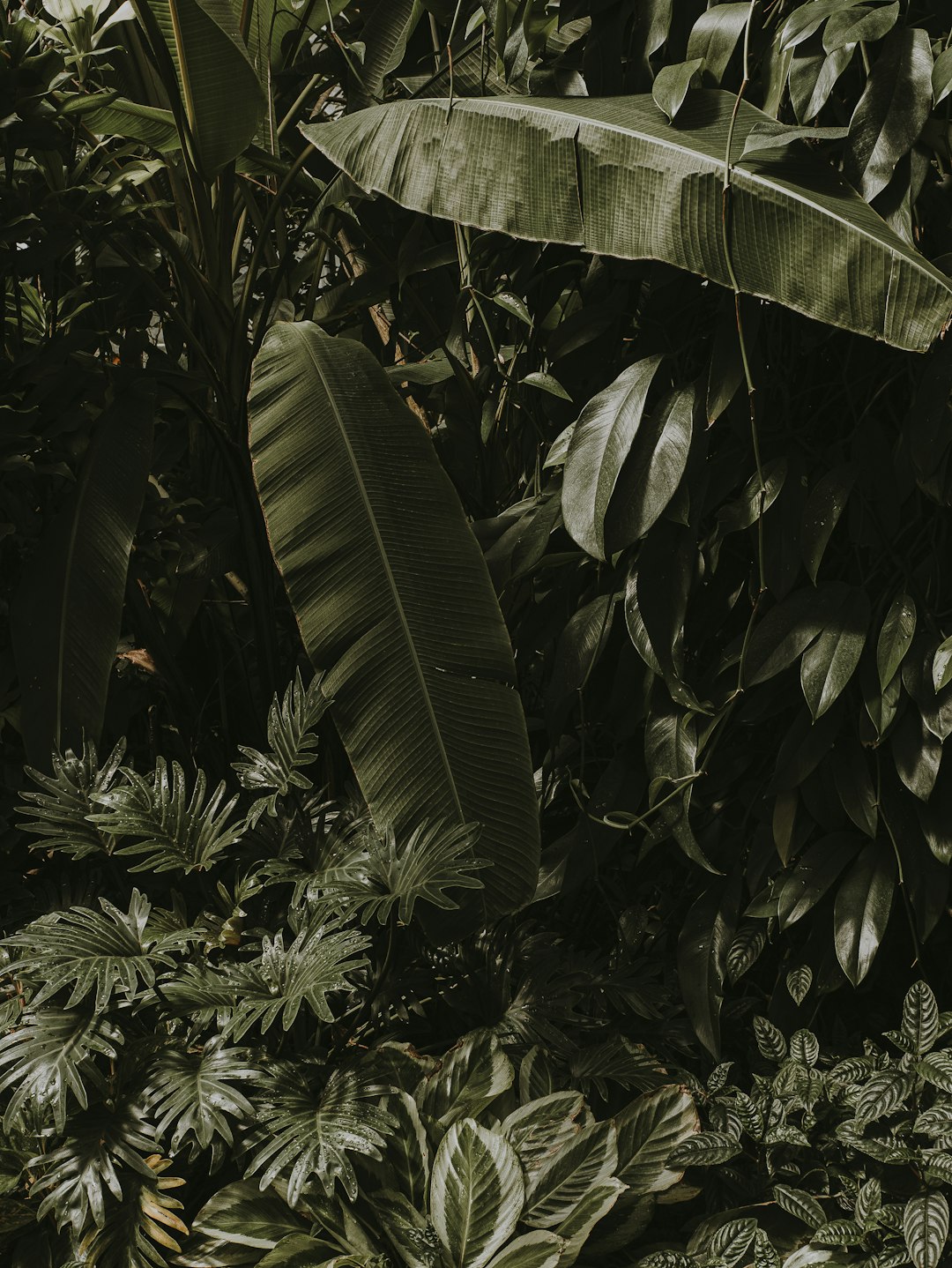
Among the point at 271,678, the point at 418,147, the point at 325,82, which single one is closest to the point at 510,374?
the point at 418,147

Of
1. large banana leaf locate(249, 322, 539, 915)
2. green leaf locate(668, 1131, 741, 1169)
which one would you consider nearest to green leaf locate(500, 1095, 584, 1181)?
green leaf locate(668, 1131, 741, 1169)

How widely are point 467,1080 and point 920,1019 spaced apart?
0.56 m

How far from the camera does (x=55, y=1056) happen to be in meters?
1.14

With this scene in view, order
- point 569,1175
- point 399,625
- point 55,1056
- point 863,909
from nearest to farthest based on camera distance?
point 55,1056
point 569,1175
point 399,625
point 863,909

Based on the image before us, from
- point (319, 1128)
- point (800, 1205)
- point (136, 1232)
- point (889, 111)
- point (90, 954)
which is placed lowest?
point (800, 1205)

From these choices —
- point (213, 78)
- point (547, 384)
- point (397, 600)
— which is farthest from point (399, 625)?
point (213, 78)

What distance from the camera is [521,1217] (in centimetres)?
124

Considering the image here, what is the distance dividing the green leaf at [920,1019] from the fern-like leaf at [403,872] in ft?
1.91

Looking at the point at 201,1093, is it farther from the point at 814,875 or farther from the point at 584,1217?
the point at 814,875

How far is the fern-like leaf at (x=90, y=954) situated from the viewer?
45.6 inches

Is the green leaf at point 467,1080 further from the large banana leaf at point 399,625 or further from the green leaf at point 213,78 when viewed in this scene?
the green leaf at point 213,78

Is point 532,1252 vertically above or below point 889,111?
below

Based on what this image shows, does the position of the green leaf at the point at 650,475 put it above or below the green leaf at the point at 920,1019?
above

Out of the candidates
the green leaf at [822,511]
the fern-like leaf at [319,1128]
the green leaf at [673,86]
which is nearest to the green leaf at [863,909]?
the green leaf at [822,511]
